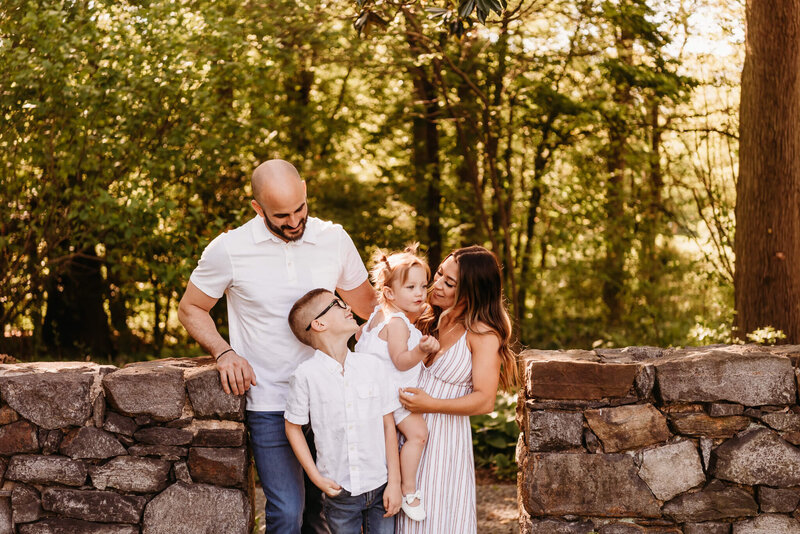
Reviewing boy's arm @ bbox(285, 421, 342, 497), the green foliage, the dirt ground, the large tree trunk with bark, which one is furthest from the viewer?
the green foliage

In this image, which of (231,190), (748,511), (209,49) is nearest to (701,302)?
(231,190)

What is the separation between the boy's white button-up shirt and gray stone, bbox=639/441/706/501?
1.11 m

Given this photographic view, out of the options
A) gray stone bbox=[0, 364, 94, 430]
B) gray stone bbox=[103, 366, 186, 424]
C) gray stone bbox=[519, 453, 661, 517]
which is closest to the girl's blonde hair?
gray stone bbox=[103, 366, 186, 424]

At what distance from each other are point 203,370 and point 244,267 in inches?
17.6

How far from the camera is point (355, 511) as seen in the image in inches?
114

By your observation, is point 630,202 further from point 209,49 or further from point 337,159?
point 209,49

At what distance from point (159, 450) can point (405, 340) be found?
42.4 inches

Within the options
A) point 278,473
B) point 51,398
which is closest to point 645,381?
point 278,473

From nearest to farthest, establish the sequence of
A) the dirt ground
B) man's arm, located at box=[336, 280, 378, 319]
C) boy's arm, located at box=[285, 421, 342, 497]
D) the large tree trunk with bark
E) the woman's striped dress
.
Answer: boy's arm, located at box=[285, 421, 342, 497]
the woman's striped dress
man's arm, located at box=[336, 280, 378, 319]
the dirt ground
the large tree trunk with bark

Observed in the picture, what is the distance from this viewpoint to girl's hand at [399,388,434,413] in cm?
301

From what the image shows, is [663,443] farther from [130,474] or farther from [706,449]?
[130,474]

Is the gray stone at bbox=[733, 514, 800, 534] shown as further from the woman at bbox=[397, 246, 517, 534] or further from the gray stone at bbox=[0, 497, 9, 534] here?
the gray stone at bbox=[0, 497, 9, 534]

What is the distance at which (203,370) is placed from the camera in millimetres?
3094

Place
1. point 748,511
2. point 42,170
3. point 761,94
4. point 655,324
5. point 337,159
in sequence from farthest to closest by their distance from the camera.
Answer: point 337,159 → point 655,324 → point 42,170 → point 761,94 → point 748,511
